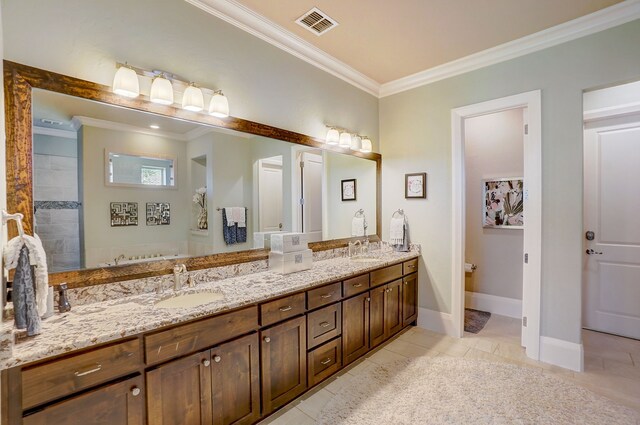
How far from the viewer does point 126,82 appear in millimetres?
1667

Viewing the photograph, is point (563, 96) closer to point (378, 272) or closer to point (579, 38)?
point (579, 38)

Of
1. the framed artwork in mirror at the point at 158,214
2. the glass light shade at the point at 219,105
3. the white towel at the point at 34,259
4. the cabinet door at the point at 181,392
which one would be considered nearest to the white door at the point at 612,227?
the glass light shade at the point at 219,105

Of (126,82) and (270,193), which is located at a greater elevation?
(126,82)

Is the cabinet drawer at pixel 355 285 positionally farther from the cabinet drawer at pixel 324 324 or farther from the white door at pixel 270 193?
the white door at pixel 270 193

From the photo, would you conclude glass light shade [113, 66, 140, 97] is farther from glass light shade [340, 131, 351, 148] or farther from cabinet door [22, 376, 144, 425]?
glass light shade [340, 131, 351, 148]

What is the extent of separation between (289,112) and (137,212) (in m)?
1.51

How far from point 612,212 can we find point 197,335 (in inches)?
161

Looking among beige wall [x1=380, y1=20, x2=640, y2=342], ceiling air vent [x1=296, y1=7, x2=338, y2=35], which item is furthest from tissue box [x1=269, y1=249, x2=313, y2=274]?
ceiling air vent [x1=296, y1=7, x2=338, y2=35]

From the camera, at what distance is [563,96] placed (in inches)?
99.8

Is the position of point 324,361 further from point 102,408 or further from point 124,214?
point 124,214

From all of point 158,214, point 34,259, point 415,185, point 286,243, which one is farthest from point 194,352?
point 415,185

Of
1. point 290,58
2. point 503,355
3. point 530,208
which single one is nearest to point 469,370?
point 503,355

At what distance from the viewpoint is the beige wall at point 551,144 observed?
240 centimetres

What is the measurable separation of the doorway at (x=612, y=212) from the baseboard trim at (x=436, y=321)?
153 centimetres
